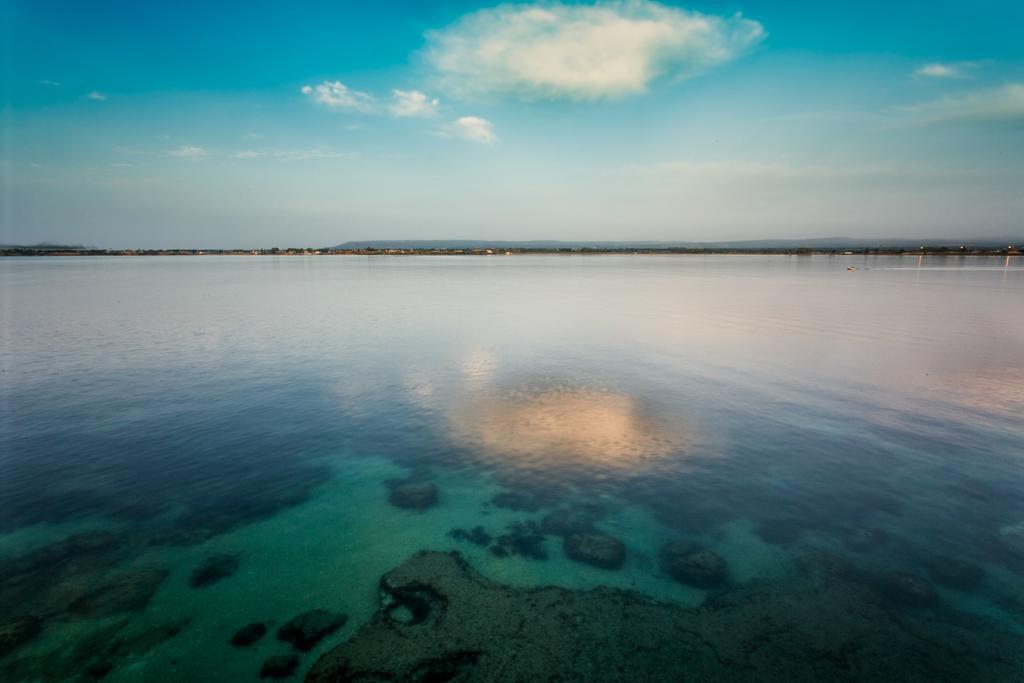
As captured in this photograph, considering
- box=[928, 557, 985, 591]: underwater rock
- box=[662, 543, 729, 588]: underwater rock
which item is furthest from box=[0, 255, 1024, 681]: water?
box=[662, 543, 729, 588]: underwater rock

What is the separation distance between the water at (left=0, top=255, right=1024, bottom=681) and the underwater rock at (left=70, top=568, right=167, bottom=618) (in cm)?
4

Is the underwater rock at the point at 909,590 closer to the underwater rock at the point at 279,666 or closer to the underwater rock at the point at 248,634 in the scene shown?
the underwater rock at the point at 279,666

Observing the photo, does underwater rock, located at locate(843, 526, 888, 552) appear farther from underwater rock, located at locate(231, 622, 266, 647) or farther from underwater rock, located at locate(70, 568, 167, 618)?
underwater rock, located at locate(70, 568, 167, 618)

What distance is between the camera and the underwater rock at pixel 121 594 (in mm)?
6227

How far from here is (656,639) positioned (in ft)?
19.3

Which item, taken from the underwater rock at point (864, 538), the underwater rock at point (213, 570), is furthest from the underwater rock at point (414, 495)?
the underwater rock at point (864, 538)

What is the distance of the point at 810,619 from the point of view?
6.11 metres

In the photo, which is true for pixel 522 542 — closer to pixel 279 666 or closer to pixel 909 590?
pixel 279 666

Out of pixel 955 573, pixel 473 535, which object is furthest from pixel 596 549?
pixel 955 573

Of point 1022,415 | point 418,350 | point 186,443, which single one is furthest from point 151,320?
point 1022,415

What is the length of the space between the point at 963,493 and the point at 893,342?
17.0 m

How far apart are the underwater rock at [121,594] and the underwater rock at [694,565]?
7423 mm

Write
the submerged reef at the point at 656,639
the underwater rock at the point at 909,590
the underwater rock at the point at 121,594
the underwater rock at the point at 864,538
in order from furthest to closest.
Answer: the underwater rock at the point at 864,538 → the underwater rock at the point at 909,590 → the underwater rock at the point at 121,594 → the submerged reef at the point at 656,639

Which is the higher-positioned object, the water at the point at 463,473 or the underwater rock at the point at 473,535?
the water at the point at 463,473
